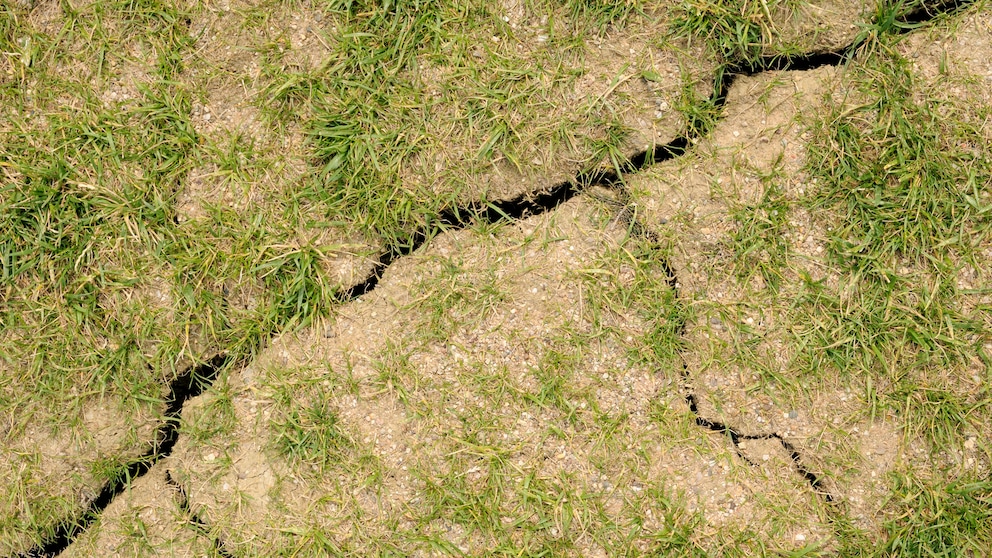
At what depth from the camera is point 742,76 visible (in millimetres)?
2354

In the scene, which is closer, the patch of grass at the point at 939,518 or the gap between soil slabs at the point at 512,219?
the patch of grass at the point at 939,518

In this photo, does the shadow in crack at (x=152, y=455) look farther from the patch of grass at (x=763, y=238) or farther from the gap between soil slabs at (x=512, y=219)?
the patch of grass at (x=763, y=238)

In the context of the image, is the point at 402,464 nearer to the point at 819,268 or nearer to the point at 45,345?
the point at 45,345

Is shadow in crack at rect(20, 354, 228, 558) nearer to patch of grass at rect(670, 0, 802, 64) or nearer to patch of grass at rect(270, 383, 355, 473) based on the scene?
patch of grass at rect(270, 383, 355, 473)

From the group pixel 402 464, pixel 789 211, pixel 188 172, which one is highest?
pixel 188 172

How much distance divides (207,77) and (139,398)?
1058 mm

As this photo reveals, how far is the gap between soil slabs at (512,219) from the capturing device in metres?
2.32

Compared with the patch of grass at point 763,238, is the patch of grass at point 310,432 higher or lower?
lower

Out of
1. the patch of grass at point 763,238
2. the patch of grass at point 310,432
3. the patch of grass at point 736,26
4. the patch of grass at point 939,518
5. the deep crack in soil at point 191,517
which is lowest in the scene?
the patch of grass at point 939,518

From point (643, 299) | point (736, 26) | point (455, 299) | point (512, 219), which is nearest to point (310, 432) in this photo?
point (455, 299)

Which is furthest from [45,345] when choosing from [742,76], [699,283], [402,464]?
[742,76]

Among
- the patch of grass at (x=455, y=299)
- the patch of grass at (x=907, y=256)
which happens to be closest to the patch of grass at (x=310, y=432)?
the patch of grass at (x=455, y=299)

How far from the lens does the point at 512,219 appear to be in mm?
2367

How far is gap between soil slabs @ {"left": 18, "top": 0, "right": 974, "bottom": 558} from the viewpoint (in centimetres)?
232
